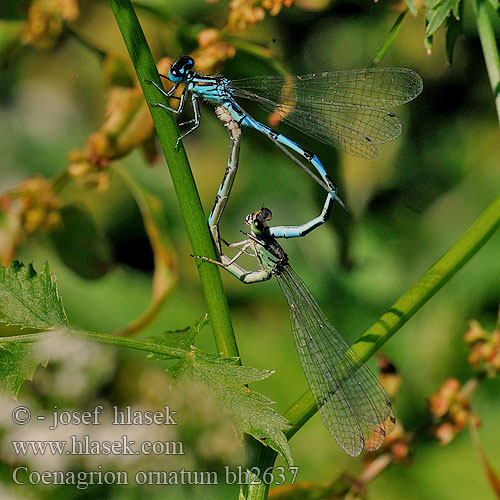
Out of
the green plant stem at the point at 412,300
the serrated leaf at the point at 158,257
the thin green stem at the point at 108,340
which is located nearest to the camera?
the thin green stem at the point at 108,340

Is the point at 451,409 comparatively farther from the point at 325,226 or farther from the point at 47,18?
the point at 47,18

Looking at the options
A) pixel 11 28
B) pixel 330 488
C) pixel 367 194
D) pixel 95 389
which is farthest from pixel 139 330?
pixel 11 28

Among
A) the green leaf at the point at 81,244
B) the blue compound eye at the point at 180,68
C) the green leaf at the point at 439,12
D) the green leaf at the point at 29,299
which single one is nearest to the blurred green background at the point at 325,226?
the green leaf at the point at 81,244

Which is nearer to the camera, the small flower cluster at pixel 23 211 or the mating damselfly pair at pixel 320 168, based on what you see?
the mating damselfly pair at pixel 320 168

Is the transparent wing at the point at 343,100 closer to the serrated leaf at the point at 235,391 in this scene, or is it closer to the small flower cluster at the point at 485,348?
the small flower cluster at the point at 485,348

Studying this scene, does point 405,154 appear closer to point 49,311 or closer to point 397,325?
point 397,325

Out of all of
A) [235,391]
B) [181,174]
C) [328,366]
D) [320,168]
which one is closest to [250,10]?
[320,168]
